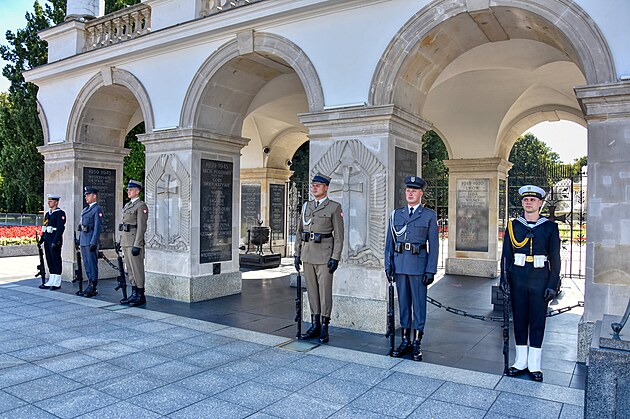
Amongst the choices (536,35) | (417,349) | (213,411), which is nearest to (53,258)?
(213,411)

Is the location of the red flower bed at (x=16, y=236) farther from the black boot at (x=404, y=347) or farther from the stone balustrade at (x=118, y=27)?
the black boot at (x=404, y=347)

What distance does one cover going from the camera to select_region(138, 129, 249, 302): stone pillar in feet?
28.3

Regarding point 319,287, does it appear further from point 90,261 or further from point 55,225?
point 55,225

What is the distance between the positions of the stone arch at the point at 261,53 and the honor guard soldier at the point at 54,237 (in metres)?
3.08

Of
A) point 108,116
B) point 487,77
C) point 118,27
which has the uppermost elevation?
point 118,27

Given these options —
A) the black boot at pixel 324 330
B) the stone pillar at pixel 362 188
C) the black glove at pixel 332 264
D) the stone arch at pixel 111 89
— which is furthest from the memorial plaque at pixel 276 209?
the black glove at pixel 332 264

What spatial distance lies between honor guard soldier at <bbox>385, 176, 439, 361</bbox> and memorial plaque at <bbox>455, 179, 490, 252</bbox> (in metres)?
7.49

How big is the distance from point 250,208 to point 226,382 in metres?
11.2

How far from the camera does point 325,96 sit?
709cm

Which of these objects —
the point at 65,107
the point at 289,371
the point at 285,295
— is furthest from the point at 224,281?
the point at 65,107

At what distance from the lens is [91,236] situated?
893cm

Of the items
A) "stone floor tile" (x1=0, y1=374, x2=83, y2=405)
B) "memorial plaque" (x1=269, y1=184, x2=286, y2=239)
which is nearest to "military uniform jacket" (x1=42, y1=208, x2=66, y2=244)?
"stone floor tile" (x1=0, y1=374, x2=83, y2=405)

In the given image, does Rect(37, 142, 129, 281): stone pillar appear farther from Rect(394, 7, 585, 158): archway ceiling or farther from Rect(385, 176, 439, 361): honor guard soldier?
Rect(385, 176, 439, 361): honor guard soldier

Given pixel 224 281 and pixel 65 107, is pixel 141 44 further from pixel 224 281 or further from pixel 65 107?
pixel 224 281
